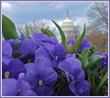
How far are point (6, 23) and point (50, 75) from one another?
25 centimetres

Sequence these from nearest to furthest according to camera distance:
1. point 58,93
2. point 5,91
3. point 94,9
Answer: point 5,91 → point 58,93 → point 94,9

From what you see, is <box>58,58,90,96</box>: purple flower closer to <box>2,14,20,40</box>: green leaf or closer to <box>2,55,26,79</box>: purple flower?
<box>2,55,26,79</box>: purple flower

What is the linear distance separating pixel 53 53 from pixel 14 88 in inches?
6.4

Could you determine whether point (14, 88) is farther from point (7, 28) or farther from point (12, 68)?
point (7, 28)

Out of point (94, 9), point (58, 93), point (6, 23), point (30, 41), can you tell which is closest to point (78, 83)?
point (58, 93)

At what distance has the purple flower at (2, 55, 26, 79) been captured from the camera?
0.31 m

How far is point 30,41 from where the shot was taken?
1.32 ft

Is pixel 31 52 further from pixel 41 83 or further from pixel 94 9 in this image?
pixel 94 9

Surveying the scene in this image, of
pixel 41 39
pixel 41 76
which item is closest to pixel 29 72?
pixel 41 76

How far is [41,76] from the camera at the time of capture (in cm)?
34

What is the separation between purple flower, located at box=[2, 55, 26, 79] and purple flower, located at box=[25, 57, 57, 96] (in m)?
0.03

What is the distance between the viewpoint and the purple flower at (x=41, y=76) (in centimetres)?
34

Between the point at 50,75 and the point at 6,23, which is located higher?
the point at 6,23

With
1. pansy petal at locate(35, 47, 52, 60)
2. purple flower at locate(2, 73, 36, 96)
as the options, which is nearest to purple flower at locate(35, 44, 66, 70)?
pansy petal at locate(35, 47, 52, 60)
